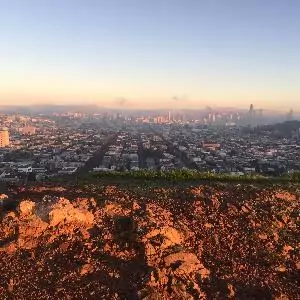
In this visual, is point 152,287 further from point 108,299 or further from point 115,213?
point 115,213

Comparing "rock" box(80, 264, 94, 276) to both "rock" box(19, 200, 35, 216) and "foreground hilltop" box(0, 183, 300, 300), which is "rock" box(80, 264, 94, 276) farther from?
"rock" box(19, 200, 35, 216)

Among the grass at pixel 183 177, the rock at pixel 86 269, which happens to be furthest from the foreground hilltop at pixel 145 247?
the grass at pixel 183 177

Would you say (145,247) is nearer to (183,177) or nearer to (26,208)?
(26,208)

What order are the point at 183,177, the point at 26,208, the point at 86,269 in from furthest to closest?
the point at 183,177, the point at 26,208, the point at 86,269

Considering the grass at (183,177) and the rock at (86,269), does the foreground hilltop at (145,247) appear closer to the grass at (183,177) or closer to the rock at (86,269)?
the rock at (86,269)

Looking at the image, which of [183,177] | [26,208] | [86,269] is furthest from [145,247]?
[183,177]

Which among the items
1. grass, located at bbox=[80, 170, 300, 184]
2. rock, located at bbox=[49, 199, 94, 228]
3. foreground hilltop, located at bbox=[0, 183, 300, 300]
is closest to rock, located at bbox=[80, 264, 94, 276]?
foreground hilltop, located at bbox=[0, 183, 300, 300]

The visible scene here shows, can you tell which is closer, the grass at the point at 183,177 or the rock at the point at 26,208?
the rock at the point at 26,208

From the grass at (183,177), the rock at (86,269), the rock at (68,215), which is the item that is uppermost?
the rock at (68,215)
